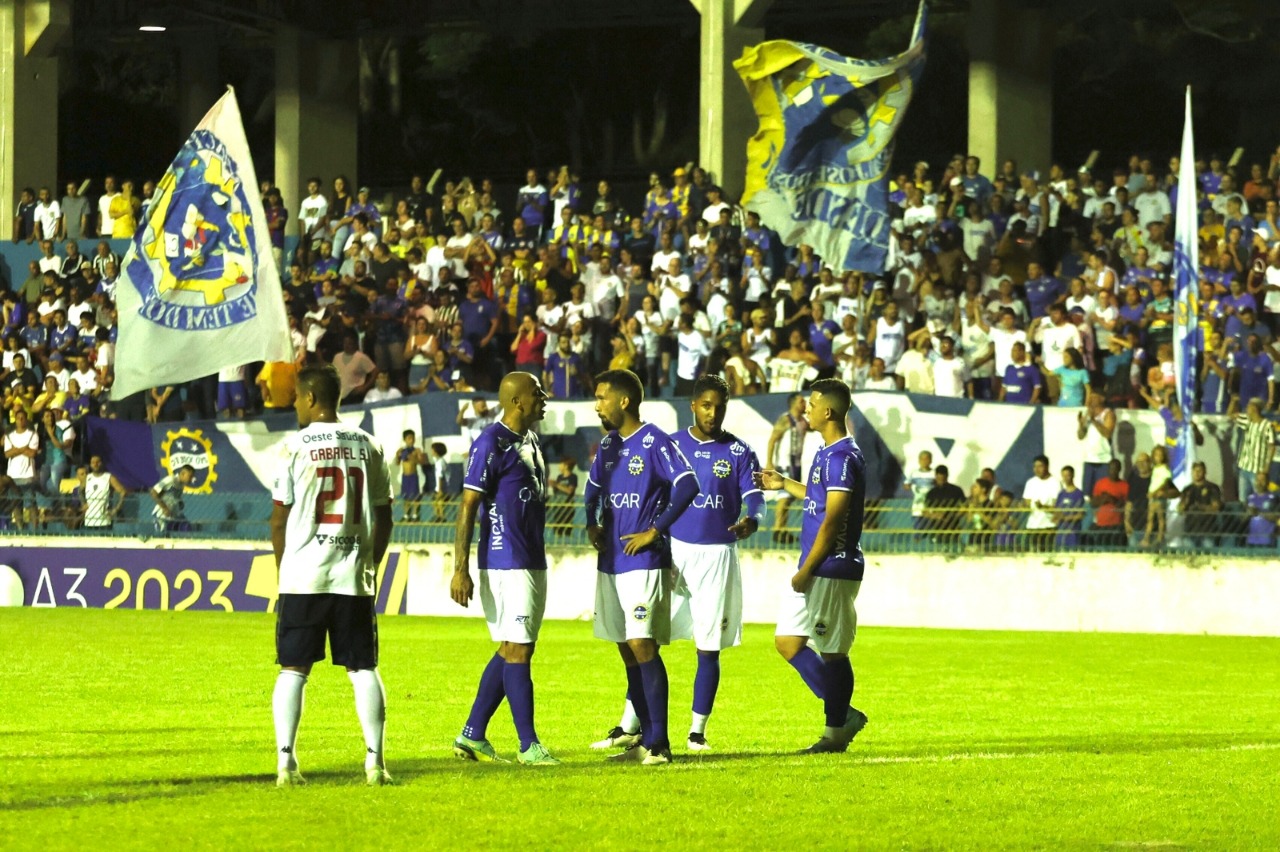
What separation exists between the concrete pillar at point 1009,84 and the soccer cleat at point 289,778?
978 inches

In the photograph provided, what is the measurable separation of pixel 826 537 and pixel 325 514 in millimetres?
2805

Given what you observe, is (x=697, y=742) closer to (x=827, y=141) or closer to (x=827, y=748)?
(x=827, y=748)

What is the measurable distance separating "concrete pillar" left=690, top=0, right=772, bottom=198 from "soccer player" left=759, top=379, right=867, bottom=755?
20323 millimetres

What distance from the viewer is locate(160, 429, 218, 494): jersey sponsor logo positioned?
28.1 m

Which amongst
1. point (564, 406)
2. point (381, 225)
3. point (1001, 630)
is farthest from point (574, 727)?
point (381, 225)

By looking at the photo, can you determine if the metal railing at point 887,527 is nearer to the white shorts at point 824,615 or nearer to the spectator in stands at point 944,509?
the spectator in stands at point 944,509

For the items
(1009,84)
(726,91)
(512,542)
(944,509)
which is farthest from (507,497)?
(1009,84)

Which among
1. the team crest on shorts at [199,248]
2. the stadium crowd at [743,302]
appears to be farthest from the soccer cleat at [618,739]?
the stadium crowd at [743,302]

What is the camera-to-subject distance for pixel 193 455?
28.2m

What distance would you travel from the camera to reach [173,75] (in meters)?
48.2

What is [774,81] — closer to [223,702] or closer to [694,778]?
[223,702]

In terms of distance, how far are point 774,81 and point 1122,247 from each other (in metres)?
4.81

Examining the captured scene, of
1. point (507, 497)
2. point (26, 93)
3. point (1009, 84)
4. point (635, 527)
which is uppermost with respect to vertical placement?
point (26, 93)

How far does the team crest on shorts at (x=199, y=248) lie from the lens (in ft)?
72.1
